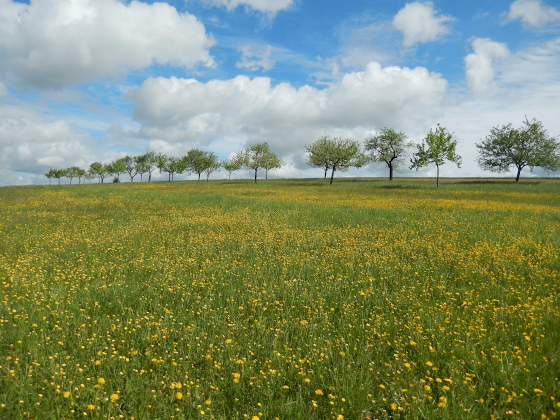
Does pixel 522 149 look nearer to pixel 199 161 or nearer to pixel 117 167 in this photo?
pixel 199 161

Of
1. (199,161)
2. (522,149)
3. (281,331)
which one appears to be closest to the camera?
(281,331)

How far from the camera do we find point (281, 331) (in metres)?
5.37

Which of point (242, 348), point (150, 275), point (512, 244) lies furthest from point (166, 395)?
point (512, 244)

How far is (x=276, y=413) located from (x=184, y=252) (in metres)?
7.69

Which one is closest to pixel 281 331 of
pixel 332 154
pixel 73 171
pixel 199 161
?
pixel 332 154

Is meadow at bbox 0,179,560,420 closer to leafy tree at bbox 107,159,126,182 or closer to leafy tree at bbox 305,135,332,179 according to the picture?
leafy tree at bbox 305,135,332,179

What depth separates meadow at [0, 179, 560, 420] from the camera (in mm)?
3865

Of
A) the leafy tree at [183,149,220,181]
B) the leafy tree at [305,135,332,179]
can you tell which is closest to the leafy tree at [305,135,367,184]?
the leafy tree at [305,135,332,179]

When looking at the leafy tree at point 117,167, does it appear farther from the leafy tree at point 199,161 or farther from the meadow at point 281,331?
the meadow at point 281,331

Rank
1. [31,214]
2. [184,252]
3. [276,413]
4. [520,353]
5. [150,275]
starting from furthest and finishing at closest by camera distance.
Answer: [31,214] → [184,252] → [150,275] → [520,353] → [276,413]

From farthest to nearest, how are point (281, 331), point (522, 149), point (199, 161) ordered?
point (199, 161) → point (522, 149) → point (281, 331)

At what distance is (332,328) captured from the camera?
5660mm

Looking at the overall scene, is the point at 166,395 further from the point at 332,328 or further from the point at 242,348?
the point at 332,328

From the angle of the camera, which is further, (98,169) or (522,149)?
(98,169)
